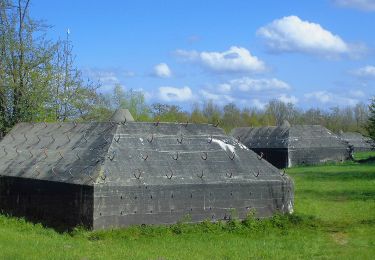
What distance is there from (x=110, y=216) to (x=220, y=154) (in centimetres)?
416

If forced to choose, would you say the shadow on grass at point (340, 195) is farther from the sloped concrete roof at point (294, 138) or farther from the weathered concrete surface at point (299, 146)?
the sloped concrete roof at point (294, 138)

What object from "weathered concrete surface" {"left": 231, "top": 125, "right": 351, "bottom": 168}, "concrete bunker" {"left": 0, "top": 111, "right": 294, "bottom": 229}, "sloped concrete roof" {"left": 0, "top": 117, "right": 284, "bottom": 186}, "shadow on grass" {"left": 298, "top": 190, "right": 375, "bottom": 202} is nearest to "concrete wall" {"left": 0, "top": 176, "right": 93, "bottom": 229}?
"concrete bunker" {"left": 0, "top": 111, "right": 294, "bottom": 229}

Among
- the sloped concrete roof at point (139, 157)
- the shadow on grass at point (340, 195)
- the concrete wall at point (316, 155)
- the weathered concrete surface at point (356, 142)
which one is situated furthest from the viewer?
the weathered concrete surface at point (356, 142)

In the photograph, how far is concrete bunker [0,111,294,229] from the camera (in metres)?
14.6

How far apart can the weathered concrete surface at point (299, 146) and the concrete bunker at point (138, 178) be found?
32.7 meters

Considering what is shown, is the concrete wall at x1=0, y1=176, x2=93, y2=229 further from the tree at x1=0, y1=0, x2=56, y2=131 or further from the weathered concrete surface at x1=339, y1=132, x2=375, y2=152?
the weathered concrete surface at x1=339, y1=132, x2=375, y2=152

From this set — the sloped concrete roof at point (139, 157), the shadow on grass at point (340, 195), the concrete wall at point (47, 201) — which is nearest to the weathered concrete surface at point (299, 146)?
the shadow on grass at point (340, 195)

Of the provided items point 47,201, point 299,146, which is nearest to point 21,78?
point 47,201

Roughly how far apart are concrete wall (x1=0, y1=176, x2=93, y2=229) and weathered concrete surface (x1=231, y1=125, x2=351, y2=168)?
34.0 meters

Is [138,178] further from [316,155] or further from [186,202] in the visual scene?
[316,155]

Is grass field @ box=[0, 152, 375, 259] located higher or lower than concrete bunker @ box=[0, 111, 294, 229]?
lower

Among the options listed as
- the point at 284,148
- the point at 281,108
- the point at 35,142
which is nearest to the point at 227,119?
the point at 281,108

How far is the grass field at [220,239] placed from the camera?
1189 centimetres

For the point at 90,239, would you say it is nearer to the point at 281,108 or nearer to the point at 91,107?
the point at 91,107
